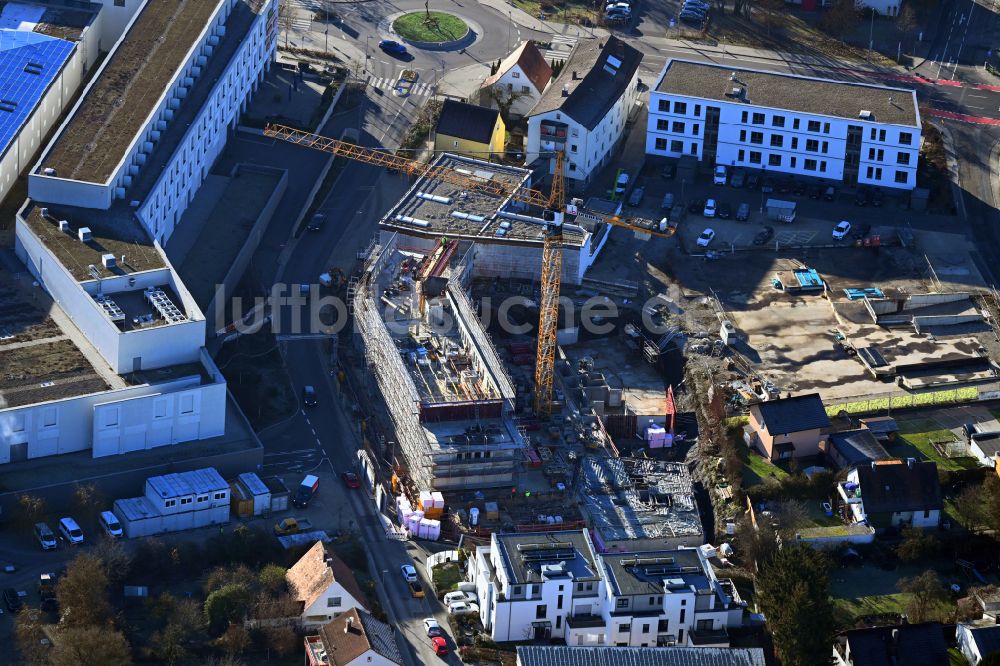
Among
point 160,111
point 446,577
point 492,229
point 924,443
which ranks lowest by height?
point 446,577

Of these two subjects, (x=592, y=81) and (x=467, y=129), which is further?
(x=592, y=81)

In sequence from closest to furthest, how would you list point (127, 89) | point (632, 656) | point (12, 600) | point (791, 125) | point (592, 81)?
point (632, 656) < point (12, 600) < point (127, 89) < point (791, 125) < point (592, 81)

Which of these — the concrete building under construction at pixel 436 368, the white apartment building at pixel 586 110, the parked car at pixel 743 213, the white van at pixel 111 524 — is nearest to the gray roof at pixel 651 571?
the concrete building under construction at pixel 436 368

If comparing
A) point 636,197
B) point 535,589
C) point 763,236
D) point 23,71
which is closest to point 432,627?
point 535,589

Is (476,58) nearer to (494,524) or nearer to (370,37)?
(370,37)

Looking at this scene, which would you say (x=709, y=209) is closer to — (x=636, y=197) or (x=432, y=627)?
(x=636, y=197)

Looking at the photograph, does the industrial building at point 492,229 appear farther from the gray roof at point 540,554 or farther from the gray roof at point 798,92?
the gray roof at point 540,554
